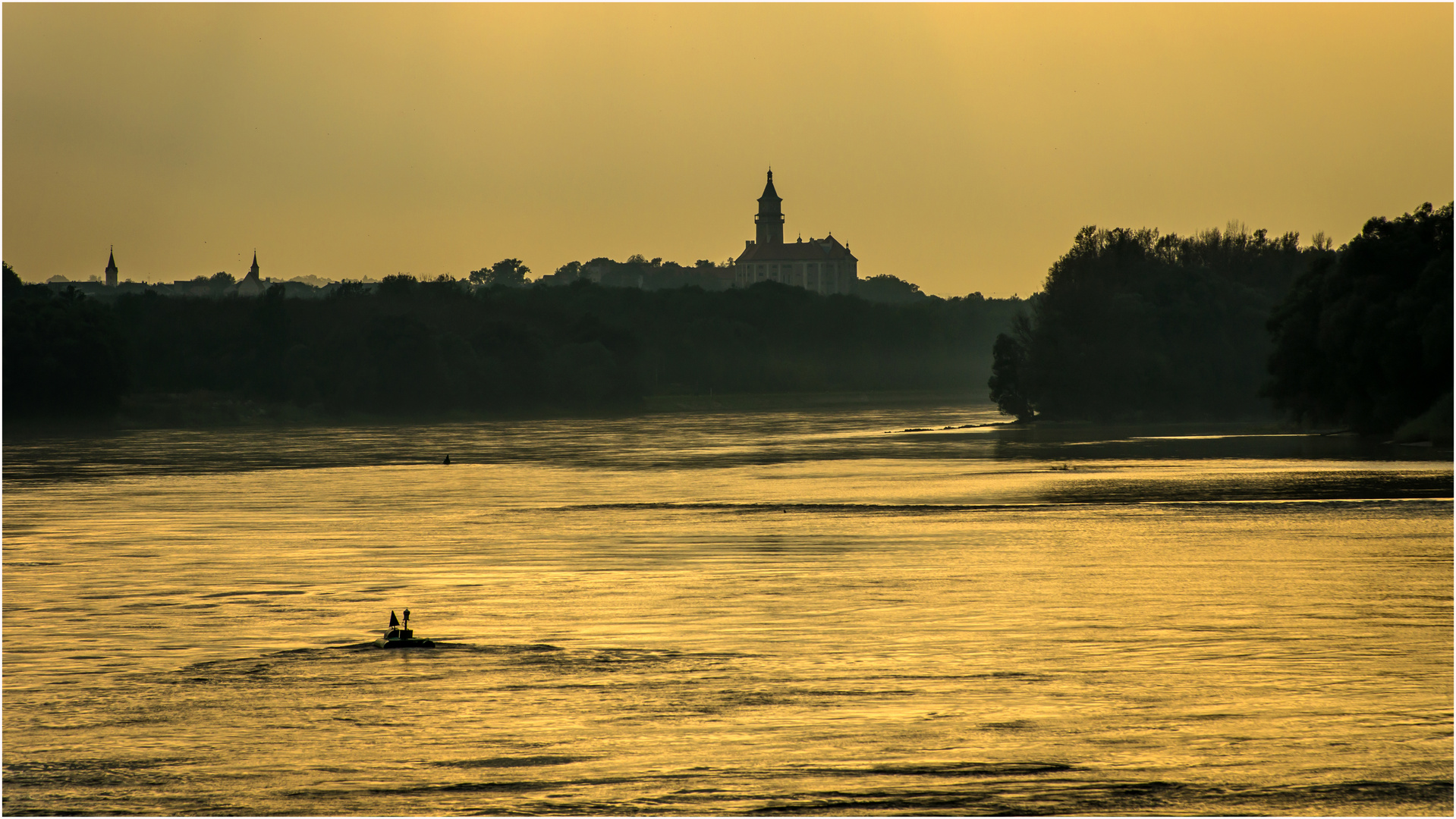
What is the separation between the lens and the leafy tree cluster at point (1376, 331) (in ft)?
233

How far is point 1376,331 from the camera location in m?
72.8

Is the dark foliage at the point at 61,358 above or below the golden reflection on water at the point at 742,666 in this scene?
above

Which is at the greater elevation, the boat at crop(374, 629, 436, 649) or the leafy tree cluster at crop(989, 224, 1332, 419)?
the leafy tree cluster at crop(989, 224, 1332, 419)

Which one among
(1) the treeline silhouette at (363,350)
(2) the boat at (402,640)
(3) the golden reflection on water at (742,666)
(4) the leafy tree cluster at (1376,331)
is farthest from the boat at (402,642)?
(1) the treeline silhouette at (363,350)

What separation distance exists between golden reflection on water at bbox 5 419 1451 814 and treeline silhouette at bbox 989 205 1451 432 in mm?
36869

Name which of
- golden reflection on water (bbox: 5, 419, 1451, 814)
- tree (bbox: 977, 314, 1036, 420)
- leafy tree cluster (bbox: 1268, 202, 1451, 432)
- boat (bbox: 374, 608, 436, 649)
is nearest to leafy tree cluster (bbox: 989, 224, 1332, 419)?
tree (bbox: 977, 314, 1036, 420)

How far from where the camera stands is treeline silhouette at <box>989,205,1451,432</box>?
240 feet

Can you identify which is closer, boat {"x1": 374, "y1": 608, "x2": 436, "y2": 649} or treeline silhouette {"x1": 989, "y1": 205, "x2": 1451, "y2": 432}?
boat {"x1": 374, "y1": 608, "x2": 436, "y2": 649}

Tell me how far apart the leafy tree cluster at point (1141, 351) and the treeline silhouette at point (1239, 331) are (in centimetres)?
11

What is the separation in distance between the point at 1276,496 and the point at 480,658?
30834 millimetres

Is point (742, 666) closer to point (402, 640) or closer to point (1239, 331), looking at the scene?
point (402, 640)

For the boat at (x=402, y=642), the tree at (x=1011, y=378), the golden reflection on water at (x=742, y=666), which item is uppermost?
the tree at (x=1011, y=378)

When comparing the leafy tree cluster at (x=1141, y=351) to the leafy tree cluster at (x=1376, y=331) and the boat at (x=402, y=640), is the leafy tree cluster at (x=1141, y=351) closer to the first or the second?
the leafy tree cluster at (x=1376, y=331)

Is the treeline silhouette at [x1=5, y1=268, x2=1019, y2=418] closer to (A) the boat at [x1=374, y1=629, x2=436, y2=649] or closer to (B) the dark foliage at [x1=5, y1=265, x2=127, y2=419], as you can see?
(B) the dark foliage at [x1=5, y1=265, x2=127, y2=419]
